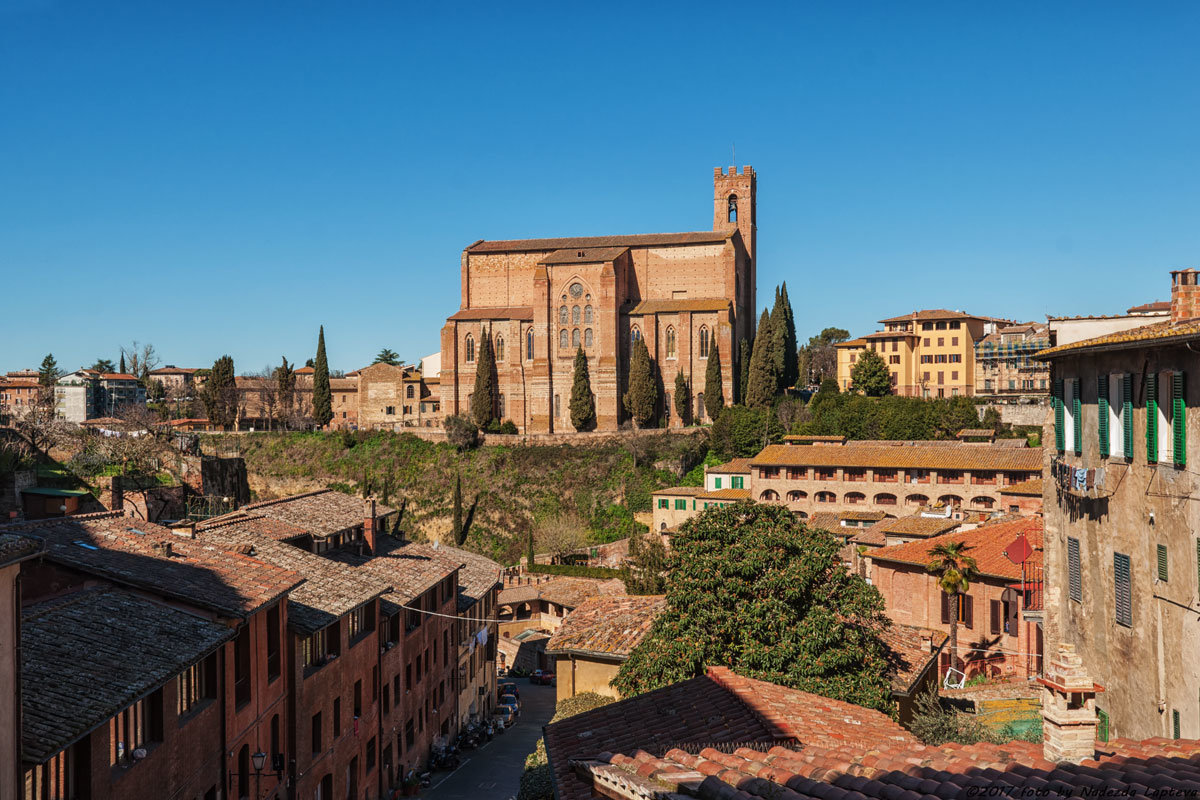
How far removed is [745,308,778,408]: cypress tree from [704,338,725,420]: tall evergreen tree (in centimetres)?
260

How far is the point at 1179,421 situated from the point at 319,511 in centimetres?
2305

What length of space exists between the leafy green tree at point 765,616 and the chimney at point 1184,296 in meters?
8.92

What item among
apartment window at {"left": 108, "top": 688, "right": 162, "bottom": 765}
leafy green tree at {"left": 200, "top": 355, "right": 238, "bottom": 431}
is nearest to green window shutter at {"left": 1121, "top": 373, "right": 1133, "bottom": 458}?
apartment window at {"left": 108, "top": 688, "right": 162, "bottom": 765}

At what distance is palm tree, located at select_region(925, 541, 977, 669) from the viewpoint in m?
26.1

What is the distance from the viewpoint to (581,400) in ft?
248

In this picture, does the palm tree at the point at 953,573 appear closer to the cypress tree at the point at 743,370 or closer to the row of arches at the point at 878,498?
the row of arches at the point at 878,498

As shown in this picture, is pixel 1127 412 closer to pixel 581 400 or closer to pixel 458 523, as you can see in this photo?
pixel 458 523

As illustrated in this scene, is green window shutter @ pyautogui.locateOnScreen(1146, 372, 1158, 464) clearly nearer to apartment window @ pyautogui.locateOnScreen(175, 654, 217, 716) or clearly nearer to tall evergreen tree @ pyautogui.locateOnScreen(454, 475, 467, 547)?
apartment window @ pyautogui.locateOnScreen(175, 654, 217, 716)

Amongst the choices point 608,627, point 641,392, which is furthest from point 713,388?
point 608,627

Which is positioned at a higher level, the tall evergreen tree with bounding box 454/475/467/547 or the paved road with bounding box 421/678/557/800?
the tall evergreen tree with bounding box 454/475/467/547

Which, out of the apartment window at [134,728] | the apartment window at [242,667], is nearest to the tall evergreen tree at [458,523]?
the apartment window at [242,667]

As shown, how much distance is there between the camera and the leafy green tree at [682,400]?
249 feet

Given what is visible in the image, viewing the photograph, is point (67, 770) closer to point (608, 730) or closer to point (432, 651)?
point (608, 730)

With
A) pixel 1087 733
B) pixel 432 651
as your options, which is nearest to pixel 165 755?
pixel 1087 733
